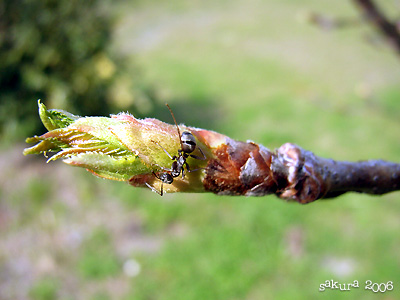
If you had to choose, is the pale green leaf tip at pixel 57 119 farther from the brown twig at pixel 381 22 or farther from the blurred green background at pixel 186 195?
the blurred green background at pixel 186 195

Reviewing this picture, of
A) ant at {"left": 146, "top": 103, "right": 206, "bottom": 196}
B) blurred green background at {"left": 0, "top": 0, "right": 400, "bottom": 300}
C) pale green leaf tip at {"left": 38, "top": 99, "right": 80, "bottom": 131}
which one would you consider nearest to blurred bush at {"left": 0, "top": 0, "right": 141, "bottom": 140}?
blurred green background at {"left": 0, "top": 0, "right": 400, "bottom": 300}

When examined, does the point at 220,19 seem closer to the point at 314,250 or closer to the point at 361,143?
the point at 361,143

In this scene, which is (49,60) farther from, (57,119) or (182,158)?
(182,158)

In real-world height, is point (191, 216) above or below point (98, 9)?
below

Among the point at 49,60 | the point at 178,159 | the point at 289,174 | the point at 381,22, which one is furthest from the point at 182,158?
the point at 49,60

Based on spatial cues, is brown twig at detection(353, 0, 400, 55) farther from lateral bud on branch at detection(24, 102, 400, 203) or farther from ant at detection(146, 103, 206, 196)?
ant at detection(146, 103, 206, 196)

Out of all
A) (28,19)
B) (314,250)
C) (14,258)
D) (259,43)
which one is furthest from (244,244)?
(259,43)
